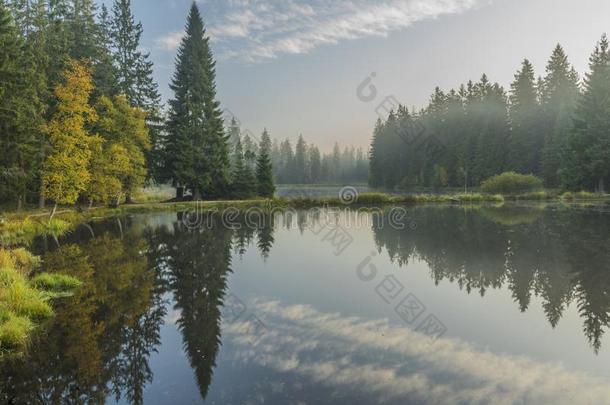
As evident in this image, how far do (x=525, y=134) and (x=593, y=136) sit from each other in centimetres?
1804

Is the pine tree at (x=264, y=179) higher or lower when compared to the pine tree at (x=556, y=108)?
lower

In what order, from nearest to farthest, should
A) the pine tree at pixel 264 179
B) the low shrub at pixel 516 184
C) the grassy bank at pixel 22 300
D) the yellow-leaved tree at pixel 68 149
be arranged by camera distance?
the grassy bank at pixel 22 300 < the yellow-leaved tree at pixel 68 149 < the pine tree at pixel 264 179 < the low shrub at pixel 516 184

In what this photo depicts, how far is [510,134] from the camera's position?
69938 mm

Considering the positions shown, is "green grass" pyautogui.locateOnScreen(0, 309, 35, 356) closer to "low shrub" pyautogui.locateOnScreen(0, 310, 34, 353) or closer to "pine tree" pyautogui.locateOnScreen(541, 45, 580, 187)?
"low shrub" pyautogui.locateOnScreen(0, 310, 34, 353)

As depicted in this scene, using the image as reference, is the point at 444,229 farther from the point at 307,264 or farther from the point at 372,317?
the point at 372,317

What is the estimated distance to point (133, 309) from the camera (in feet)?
31.0

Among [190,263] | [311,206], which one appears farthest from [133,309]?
[311,206]

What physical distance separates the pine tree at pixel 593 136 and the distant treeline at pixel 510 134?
0.11 meters

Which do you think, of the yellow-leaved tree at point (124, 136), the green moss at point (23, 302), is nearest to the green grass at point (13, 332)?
the green moss at point (23, 302)

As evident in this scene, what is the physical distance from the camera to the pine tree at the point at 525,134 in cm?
6575

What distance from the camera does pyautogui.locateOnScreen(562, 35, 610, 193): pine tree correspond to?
47.9 meters

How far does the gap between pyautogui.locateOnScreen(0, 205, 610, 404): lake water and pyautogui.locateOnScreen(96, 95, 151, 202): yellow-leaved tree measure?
17.9 meters

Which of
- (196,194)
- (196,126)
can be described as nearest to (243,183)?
(196,194)

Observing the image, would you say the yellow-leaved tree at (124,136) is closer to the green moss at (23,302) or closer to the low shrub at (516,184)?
the green moss at (23,302)
